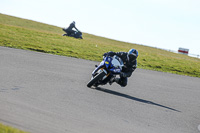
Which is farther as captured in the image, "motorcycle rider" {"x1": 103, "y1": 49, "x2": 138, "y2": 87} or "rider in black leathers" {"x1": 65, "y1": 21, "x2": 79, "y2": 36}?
"rider in black leathers" {"x1": 65, "y1": 21, "x2": 79, "y2": 36}

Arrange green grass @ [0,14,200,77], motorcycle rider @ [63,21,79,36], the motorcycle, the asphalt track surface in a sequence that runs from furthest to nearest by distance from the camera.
A: motorcycle rider @ [63,21,79,36] → green grass @ [0,14,200,77] → the motorcycle → the asphalt track surface

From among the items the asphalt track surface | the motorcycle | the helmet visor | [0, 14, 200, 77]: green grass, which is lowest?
[0, 14, 200, 77]: green grass

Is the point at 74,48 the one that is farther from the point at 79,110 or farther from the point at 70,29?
the point at 79,110

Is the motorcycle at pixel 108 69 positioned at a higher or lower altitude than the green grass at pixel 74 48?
higher

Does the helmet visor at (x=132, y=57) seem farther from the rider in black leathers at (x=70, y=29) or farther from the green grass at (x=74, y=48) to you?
the rider in black leathers at (x=70, y=29)

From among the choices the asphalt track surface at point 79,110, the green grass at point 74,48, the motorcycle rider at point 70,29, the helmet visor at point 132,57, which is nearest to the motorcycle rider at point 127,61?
the helmet visor at point 132,57

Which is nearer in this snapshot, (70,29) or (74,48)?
(74,48)

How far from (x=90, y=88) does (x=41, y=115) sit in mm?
4448

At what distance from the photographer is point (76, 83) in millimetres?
10492

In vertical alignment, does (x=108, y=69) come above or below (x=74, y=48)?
above

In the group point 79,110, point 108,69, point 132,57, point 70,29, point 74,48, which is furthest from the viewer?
point 70,29

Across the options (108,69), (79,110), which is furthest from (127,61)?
(79,110)

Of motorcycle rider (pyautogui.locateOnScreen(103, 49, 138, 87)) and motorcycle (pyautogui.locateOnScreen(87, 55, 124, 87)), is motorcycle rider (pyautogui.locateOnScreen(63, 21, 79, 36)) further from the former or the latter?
motorcycle (pyautogui.locateOnScreen(87, 55, 124, 87))

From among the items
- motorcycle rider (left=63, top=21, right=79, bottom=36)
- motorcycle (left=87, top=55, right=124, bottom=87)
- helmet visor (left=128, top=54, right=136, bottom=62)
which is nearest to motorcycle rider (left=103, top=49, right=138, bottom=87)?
helmet visor (left=128, top=54, right=136, bottom=62)
